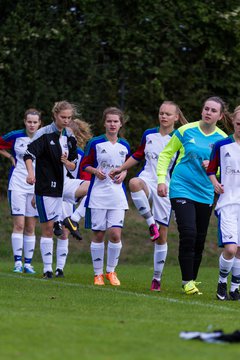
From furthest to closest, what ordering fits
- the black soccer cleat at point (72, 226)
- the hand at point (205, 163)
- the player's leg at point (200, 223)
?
1. the black soccer cleat at point (72, 226)
2. the player's leg at point (200, 223)
3. the hand at point (205, 163)

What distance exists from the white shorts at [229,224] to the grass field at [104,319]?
25.5 inches

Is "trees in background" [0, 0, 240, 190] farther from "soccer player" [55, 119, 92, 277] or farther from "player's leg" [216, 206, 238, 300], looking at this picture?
"player's leg" [216, 206, 238, 300]

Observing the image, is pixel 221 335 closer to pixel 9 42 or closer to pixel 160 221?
pixel 160 221

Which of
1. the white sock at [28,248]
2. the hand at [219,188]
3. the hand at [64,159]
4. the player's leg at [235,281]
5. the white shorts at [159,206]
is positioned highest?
the hand at [219,188]

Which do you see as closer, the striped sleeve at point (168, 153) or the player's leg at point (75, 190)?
the striped sleeve at point (168, 153)

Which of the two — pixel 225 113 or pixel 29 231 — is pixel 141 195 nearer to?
pixel 225 113

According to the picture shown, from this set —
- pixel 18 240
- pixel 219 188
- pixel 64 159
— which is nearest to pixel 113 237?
pixel 64 159

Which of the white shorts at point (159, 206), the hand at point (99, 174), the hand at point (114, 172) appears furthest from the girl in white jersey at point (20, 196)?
the white shorts at point (159, 206)

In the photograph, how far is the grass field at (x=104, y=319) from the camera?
7.36 m

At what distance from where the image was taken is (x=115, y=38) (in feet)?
77.8

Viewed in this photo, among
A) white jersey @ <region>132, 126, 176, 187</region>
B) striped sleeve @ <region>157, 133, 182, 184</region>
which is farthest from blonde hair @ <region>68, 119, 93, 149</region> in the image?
striped sleeve @ <region>157, 133, 182, 184</region>

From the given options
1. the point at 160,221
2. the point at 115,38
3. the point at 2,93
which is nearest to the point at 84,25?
the point at 115,38

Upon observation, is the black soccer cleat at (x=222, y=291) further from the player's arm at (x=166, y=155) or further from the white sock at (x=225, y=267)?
the player's arm at (x=166, y=155)

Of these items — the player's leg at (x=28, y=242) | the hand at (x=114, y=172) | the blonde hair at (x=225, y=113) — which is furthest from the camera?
the player's leg at (x=28, y=242)
